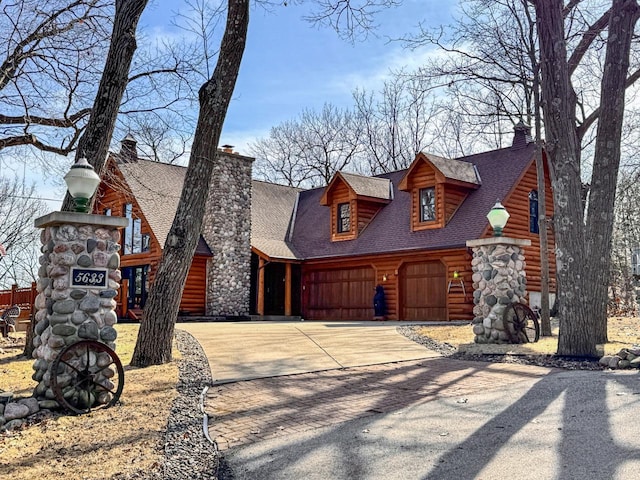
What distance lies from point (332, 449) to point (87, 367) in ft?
10.3

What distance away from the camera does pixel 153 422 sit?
5.43 m

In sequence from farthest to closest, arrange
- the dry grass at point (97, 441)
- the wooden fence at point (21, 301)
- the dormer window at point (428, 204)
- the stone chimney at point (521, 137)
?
the stone chimney at point (521, 137) < the dormer window at point (428, 204) < the wooden fence at point (21, 301) < the dry grass at point (97, 441)

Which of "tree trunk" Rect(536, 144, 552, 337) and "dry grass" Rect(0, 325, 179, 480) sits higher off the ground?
"tree trunk" Rect(536, 144, 552, 337)

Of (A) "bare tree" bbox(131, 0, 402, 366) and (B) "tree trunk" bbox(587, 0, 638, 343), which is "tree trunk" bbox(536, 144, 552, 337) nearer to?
(B) "tree trunk" bbox(587, 0, 638, 343)

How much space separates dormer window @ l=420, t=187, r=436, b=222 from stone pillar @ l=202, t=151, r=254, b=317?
6.32m

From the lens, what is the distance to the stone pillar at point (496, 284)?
10664 millimetres

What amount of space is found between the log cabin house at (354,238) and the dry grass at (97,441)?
11438 mm

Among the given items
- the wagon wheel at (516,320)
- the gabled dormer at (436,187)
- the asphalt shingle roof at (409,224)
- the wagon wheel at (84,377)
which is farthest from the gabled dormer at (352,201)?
the wagon wheel at (84,377)

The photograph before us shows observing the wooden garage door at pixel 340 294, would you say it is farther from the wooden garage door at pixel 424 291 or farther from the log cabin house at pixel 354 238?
the wooden garage door at pixel 424 291

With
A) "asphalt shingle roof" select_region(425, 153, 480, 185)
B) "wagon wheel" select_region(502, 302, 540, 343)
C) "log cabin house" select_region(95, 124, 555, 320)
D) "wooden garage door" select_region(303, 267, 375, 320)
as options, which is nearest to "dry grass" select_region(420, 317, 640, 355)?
"wagon wheel" select_region(502, 302, 540, 343)

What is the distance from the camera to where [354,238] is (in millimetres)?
21484

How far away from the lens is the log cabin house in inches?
725

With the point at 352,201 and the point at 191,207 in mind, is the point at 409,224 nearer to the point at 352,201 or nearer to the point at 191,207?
the point at 352,201

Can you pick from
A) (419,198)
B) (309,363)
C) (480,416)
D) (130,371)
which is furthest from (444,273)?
(480,416)
